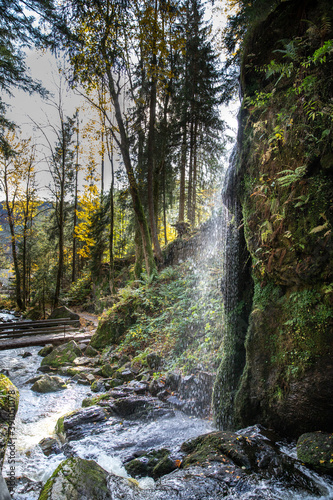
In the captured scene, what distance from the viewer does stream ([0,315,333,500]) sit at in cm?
265

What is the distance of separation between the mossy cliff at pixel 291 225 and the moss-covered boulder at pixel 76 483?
2.27 meters

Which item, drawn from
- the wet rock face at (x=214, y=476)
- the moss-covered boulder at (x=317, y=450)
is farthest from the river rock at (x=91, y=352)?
the moss-covered boulder at (x=317, y=450)

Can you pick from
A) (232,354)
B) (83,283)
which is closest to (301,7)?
(232,354)

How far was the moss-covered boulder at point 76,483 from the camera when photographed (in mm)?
2395

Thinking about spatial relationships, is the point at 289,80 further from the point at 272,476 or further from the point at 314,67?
the point at 272,476

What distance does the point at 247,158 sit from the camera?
4625 mm

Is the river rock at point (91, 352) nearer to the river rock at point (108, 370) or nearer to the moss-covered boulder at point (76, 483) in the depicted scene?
the river rock at point (108, 370)

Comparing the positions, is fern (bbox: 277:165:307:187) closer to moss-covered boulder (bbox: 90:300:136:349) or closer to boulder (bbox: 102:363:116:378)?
boulder (bbox: 102:363:116:378)

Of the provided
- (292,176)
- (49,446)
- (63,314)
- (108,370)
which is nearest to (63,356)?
(108,370)

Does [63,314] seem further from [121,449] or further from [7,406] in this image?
[121,449]

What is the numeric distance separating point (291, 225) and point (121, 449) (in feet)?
14.1

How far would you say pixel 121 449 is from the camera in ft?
12.9

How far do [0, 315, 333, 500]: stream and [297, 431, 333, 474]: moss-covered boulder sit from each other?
11 cm

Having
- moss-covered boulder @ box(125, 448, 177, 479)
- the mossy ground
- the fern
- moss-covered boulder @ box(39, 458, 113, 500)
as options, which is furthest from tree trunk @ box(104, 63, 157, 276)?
moss-covered boulder @ box(39, 458, 113, 500)
